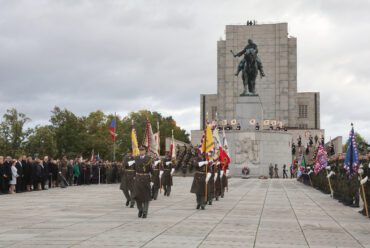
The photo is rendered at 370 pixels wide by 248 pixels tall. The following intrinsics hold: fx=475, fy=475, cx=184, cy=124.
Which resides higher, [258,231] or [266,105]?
[266,105]

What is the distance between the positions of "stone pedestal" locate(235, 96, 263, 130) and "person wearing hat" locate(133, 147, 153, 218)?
135 feet

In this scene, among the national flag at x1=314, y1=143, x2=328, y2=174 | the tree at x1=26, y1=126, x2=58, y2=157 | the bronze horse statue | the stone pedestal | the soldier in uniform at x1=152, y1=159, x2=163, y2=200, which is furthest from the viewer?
the tree at x1=26, y1=126, x2=58, y2=157

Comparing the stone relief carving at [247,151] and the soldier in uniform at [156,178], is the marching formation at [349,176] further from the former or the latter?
the stone relief carving at [247,151]

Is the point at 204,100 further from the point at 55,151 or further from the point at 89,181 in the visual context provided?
the point at 89,181

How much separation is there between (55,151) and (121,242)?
53577 mm

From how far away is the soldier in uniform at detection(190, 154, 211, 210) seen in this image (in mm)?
14844

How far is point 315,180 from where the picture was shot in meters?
29.0

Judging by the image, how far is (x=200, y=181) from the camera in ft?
49.0

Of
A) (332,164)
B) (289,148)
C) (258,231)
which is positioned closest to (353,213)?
(258,231)

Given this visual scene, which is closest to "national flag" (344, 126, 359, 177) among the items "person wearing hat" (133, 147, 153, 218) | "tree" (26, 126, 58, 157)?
"person wearing hat" (133, 147, 153, 218)

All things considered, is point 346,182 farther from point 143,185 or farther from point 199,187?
point 143,185

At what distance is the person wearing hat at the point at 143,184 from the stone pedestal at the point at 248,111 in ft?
135

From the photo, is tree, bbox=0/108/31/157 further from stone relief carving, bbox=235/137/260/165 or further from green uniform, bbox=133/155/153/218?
green uniform, bbox=133/155/153/218

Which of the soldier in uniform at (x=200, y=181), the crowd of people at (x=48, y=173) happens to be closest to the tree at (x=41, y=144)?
the crowd of people at (x=48, y=173)
